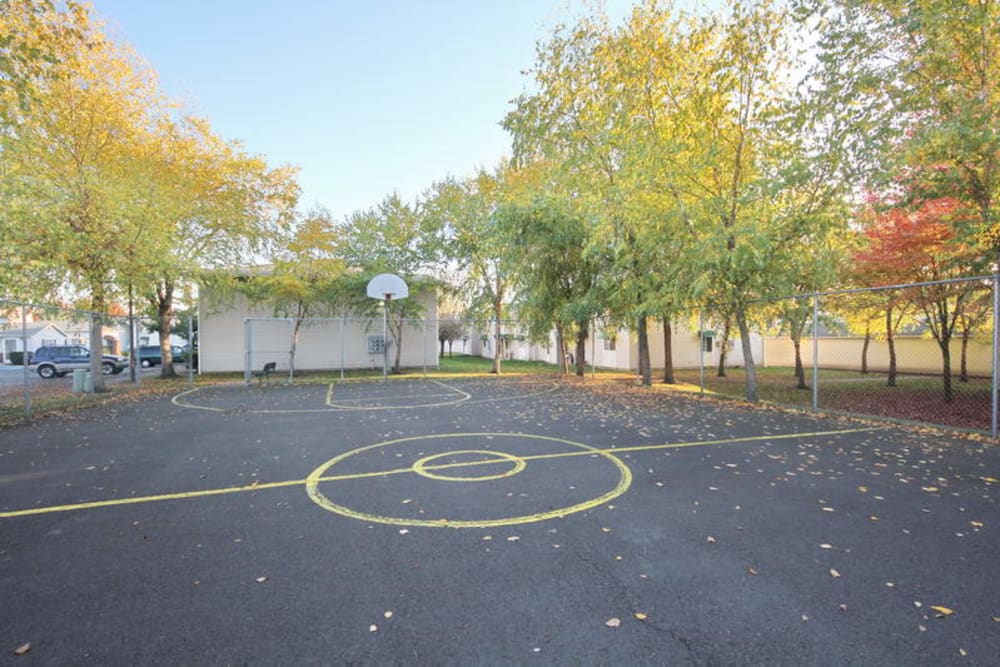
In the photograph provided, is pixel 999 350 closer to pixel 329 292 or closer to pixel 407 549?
pixel 407 549

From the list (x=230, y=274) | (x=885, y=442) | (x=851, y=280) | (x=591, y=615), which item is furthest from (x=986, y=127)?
(x=230, y=274)

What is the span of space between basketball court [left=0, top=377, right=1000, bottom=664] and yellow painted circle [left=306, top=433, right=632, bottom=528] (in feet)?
0.14

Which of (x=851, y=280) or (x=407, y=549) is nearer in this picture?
(x=407, y=549)

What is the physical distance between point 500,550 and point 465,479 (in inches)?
67.0

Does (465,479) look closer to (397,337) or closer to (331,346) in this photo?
(397,337)

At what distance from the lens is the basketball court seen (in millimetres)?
2317

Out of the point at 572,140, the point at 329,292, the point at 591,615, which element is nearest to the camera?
the point at 591,615

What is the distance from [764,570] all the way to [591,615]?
133 centimetres

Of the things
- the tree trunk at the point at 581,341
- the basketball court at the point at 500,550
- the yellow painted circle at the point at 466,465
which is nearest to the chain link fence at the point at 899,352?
the basketball court at the point at 500,550

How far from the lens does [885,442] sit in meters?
Result: 6.71

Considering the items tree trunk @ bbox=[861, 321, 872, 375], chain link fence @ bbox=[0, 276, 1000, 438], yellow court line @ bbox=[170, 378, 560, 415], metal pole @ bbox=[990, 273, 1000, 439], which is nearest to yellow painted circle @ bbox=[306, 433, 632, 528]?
yellow court line @ bbox=[170, 378, 560, 415]

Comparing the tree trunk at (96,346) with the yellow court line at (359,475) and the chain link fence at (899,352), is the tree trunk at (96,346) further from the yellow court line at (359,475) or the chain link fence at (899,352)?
the chain link fence at (899,352)

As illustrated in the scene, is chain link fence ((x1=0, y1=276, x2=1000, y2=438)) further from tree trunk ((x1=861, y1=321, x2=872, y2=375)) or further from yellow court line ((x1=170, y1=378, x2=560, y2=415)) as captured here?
yellow court line ((x1=170, y1=378, x2=560, y2=415))

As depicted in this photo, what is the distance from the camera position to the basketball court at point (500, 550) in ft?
7.60
